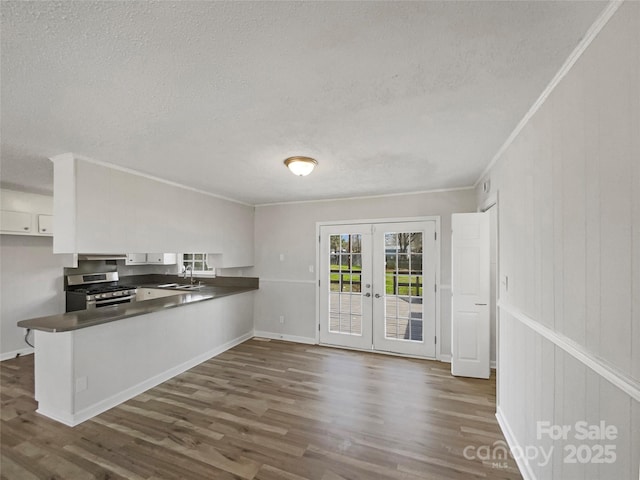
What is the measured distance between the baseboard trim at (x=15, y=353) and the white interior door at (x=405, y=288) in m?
5.36

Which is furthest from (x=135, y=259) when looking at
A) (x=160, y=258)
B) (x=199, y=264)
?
(x=199, y=264)

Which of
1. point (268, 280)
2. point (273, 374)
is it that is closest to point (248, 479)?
point (273, 374)

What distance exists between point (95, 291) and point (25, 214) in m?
1.50

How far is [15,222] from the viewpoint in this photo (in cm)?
413

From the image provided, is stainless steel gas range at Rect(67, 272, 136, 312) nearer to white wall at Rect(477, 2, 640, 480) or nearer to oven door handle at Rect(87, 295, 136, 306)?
oven door handle at Rect(87, 295, 136, 306)

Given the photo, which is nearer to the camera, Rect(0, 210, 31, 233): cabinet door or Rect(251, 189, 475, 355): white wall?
Rect(0, 210, 31, 233): cabinet door

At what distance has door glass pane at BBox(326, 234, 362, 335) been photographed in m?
4.62

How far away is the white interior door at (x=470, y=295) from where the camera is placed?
141 inches

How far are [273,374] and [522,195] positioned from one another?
3290 millimetres

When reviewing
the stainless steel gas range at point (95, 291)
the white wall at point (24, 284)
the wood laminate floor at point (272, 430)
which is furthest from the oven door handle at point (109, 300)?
the wood laminate floor at point (272, 430)

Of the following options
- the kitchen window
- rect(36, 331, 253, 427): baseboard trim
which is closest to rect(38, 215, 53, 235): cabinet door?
the kitchen window

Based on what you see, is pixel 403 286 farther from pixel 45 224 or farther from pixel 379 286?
pixel 45 224

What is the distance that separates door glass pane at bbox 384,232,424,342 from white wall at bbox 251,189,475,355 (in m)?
0.32

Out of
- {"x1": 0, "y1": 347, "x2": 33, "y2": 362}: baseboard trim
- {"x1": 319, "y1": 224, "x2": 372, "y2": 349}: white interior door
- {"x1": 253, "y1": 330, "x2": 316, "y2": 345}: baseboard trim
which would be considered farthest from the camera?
{"x1": 253, "y1": 330, "x2": 316, "y2": 345}: baseboard trim
